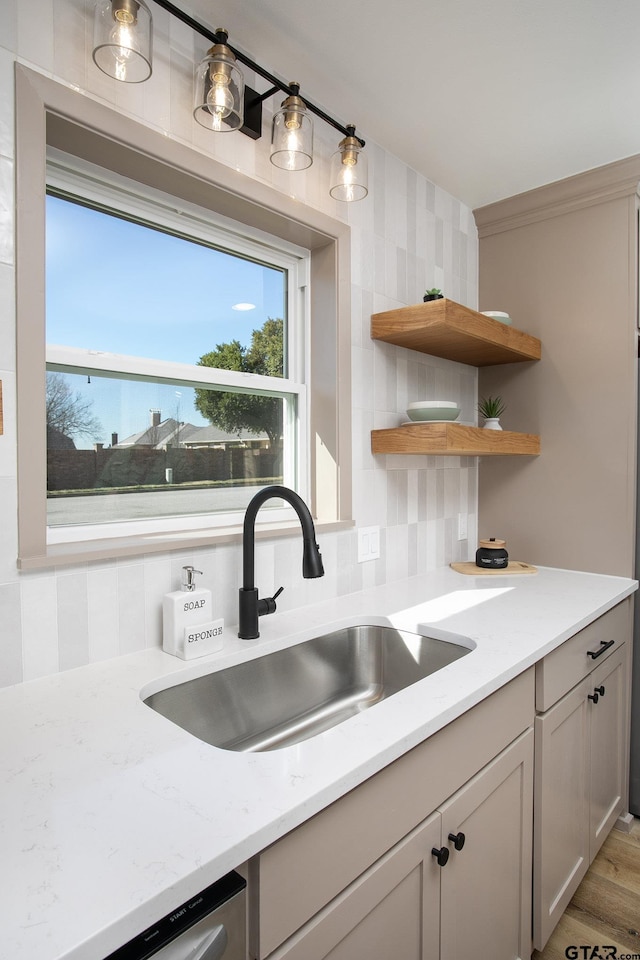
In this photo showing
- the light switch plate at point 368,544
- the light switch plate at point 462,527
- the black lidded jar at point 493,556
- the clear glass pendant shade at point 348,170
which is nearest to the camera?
the clear glass pendant shade at point 348,170

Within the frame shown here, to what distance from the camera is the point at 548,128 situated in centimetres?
195

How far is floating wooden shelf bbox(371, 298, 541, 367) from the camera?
1.83m

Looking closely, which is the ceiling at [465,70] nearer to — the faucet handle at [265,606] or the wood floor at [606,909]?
the faucet handle at [265,606]

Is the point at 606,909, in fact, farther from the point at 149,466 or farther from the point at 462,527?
→ the point at 149,466

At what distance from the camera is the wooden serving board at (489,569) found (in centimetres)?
221

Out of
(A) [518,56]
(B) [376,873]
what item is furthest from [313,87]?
(B) [376,873]

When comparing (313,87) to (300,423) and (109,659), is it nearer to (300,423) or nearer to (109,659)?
(300,423)

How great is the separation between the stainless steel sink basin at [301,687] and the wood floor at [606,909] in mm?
881

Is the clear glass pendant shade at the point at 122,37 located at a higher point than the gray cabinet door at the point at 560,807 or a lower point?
higher

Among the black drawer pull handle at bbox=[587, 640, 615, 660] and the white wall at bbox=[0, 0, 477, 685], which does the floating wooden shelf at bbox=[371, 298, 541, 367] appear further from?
the black drawer pull handle at bbox=[587, 640, 615, 660]

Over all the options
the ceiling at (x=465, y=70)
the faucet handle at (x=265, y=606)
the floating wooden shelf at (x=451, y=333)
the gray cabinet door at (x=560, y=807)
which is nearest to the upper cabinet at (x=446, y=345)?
the floating wooden shelf at (x=451, y=333)

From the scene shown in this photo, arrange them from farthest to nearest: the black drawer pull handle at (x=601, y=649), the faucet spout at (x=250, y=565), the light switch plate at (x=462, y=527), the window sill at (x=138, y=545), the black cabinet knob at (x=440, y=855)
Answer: the light switch plate at (x=462, y=527)
the black drawer pull handle at (x=601, y=649)
the faucet spout at (x=250, y=565)
the window sill at (x=138, y=545)
the black cabinet knob at (x=440, y=855)

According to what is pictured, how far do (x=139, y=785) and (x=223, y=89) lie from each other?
1367 millimetres

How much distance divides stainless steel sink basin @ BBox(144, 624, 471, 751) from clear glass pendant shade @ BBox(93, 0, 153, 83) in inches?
48.7
